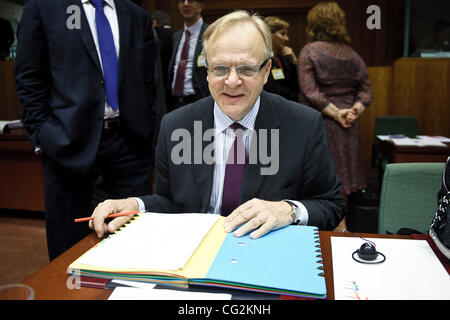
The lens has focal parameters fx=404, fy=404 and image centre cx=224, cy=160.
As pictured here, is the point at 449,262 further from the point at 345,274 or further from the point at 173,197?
the point at 173,197

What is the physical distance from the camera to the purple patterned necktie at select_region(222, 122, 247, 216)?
1.42m

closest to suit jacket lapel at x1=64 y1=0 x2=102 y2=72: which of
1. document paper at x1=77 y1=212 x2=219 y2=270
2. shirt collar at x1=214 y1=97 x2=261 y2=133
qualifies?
shirt collar at x1=214 y1=97 x2=261 y2=133

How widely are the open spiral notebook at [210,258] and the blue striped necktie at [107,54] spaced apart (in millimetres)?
1294

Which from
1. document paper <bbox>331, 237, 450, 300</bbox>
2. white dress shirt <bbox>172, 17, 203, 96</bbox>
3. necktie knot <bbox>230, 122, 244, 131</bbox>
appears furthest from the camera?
white dress shirt <bbox>172, 17, 203, 96</bbox>

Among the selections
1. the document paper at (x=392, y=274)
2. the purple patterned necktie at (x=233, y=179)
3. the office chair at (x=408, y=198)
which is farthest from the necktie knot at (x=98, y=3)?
the document paper at (x=392, y=274)

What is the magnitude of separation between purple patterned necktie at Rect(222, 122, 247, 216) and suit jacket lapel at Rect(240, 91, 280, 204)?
3cm

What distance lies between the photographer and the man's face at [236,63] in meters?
1.38

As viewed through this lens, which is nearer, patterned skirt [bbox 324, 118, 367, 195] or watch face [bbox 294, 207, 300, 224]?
watch face [bbox 294, 207, 300, 224]

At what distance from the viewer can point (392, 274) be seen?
90 cm

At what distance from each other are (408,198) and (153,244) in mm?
1185

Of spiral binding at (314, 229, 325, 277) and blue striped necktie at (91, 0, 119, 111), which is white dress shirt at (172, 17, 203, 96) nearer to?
blue striped necktie at (91, 0, 119, 111)

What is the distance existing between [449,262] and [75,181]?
191cm

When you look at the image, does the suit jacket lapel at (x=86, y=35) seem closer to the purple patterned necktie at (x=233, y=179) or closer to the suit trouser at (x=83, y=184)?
the suit trouser at (x=83, y=184)
